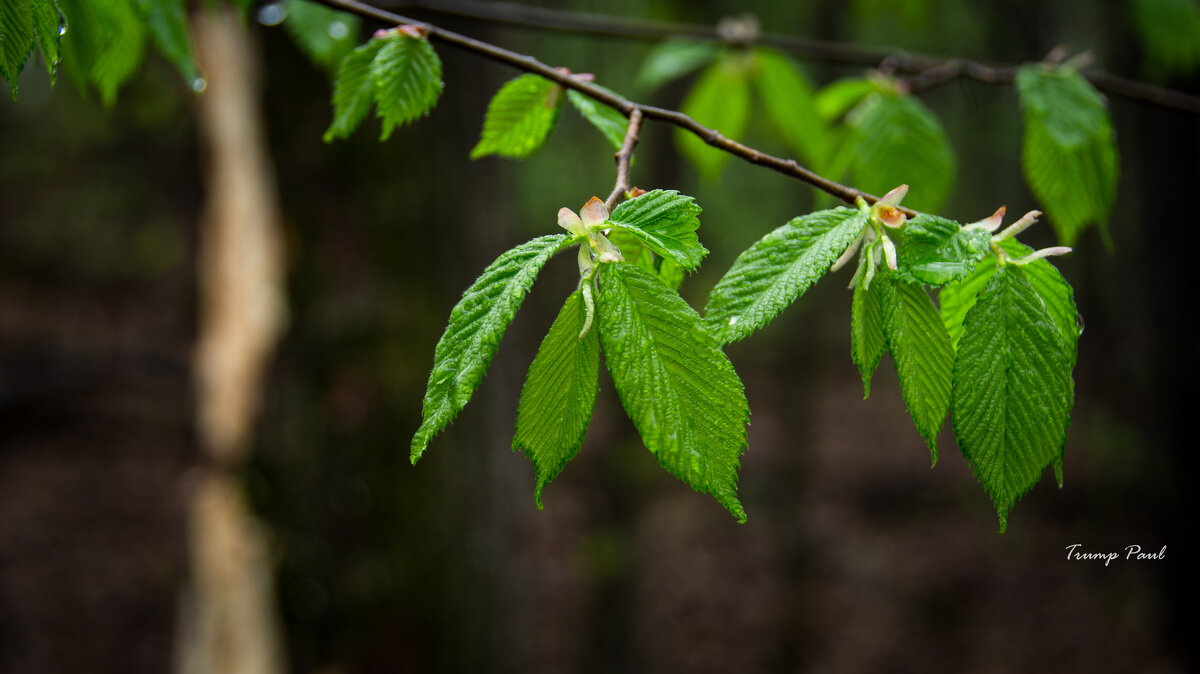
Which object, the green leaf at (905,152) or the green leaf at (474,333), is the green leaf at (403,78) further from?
the green leaf at (905,152)

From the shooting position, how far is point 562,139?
36.6 ft

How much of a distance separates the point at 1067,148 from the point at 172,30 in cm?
130

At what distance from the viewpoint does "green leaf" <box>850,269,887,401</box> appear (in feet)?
1.80

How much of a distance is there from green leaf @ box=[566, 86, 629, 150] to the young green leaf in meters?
0.58

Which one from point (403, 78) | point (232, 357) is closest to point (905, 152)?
point (403, 78)

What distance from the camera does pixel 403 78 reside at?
0.77 metres

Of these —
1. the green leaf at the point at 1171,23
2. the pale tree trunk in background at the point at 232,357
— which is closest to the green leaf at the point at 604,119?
the green leaf at the point at 1171,23

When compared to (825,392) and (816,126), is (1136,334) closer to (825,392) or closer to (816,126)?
(825,392)

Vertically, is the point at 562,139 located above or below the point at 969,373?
above

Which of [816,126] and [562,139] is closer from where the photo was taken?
[816,126]

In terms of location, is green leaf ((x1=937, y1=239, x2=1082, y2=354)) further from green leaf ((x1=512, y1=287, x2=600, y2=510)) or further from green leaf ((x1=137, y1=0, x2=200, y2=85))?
green leaf ((x1=137, y1=0, x2=200, y2=85))

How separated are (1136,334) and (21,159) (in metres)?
15.6

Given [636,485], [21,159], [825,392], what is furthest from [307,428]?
[21,159]

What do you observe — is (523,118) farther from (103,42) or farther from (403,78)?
(103,42)
